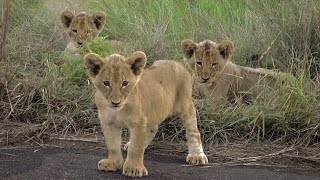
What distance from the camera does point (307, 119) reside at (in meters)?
5.85

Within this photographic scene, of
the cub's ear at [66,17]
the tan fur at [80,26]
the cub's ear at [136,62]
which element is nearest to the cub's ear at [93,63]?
the cub's ear at [136,62]

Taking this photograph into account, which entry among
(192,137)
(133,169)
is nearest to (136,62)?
(133,169)

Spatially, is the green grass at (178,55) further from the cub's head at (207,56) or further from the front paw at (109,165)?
the front paw at (109,165)

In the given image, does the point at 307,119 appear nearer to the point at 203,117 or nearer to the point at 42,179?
the point at 203,117

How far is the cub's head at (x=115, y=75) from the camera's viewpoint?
15.0ft

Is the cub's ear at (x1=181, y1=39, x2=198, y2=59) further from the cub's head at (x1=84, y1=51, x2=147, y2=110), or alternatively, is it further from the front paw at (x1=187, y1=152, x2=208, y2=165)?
the cub's head at (x1=84, y1=51, x2=147, y2=110)

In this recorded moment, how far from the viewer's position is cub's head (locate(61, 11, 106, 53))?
7.61 meters

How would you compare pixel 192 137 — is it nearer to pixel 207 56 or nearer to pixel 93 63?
pixel 93 63

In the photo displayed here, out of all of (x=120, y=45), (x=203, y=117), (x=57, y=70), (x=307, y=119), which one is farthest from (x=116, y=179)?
(x=120, y=45)

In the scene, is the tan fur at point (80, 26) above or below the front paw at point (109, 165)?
above

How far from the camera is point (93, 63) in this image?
471 cm

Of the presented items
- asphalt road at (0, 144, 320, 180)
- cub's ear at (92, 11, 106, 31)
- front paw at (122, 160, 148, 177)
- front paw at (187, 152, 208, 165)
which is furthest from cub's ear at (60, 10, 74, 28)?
front paw at (122, 160, 148, 177)

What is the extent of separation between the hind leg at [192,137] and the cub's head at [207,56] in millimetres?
1024

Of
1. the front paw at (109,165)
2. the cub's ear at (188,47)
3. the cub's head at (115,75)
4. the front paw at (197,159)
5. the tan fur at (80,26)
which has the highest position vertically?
the cub's head at (115,75)
